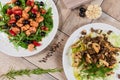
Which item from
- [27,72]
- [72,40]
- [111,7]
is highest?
[111,7]

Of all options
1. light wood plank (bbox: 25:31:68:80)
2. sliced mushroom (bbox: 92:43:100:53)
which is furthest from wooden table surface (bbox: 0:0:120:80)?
sliced mushroom (bbox: 92:43:100:53)

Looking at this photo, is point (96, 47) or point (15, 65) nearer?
point (96, 47)

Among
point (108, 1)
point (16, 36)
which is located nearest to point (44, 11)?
point (16, 36)

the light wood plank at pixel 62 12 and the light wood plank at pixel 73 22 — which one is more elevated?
the light wood plank at pixel 62 12

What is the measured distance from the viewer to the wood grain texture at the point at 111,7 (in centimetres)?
133

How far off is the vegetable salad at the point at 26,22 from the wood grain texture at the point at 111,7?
0.77ft

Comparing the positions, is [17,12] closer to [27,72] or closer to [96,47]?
[27,72]

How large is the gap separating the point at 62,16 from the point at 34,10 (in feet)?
0.43

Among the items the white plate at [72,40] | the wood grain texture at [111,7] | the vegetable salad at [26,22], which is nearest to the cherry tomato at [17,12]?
the vegetable salad at [26,22]

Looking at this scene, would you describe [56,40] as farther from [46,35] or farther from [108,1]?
[108,1]

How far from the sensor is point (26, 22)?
4.21ft

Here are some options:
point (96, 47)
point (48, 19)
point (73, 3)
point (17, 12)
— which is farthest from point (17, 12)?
point (96, 47)

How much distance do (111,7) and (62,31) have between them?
0.23 meters

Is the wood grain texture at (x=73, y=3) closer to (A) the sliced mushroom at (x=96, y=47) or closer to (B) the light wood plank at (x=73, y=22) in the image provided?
(B) the light wood plank at (x=73, y=22)
